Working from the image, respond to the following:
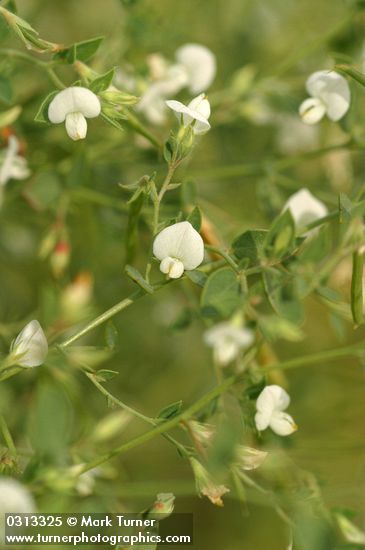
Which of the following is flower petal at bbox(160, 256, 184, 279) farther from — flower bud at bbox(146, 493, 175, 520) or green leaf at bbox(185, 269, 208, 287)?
flower bud at bbox(146, 493, 175, 520)

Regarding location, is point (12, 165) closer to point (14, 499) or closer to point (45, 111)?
point (45, 111)

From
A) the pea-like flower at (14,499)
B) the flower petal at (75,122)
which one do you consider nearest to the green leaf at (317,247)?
the flower petal at (75,122)

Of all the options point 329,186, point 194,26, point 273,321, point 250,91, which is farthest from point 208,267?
point 194,26

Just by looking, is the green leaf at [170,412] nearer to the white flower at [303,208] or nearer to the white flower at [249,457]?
the white flower at [249,457]

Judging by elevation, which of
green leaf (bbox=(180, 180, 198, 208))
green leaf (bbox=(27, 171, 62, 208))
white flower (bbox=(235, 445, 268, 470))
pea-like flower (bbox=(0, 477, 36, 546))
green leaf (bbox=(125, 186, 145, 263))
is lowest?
pea-like flower (bbox=(0, 477, 36, 546))

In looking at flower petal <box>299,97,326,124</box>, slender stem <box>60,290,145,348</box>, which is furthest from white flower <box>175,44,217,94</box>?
slender stem <box>60,290,145,348</box>

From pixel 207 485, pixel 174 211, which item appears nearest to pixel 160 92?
pixel 174 211

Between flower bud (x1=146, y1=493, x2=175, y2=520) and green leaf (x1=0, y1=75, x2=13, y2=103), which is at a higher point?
green leaf (x1=0, y1=75, x2=13, y2=103)
